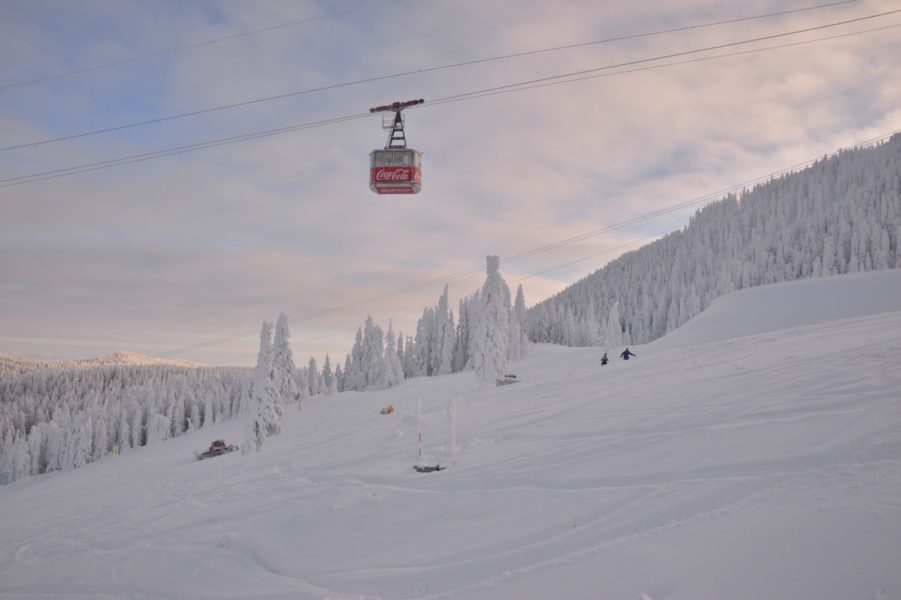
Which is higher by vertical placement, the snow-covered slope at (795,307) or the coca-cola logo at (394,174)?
the coca-cola logo at (394,174)

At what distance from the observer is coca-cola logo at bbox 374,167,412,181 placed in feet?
59.2

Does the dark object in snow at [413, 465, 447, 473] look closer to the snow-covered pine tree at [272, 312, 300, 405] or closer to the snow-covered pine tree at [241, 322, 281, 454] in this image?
the snow-covered pine tree at [241, 322, 281, 454]

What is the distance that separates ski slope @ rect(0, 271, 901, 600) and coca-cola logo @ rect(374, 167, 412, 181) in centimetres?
981

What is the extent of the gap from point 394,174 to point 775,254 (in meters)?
179

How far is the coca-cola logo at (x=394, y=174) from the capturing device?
59.2 ft

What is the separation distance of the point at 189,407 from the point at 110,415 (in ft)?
55.7

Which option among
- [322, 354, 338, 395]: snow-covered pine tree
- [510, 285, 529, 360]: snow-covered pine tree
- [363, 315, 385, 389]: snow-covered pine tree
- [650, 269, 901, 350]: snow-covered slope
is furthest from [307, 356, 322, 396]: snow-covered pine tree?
[650, 269, 901, 350]: snow-covered slope

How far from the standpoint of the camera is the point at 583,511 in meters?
8.99

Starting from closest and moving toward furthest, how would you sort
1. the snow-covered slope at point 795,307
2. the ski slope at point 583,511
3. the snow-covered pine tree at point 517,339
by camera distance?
the ski slope at point 583,511 → the snow-covered slope at point 795,307 → the snow-covered pine tree at point 517,339

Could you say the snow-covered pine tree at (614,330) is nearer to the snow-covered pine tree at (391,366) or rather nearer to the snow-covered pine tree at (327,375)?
the snow-covered pine tree at (391,366)

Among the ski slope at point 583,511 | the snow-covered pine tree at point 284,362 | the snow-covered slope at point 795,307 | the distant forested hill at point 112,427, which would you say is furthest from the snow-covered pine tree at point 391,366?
the ski slope at point 583,511

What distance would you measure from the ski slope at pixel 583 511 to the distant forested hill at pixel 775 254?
7018 centimetres

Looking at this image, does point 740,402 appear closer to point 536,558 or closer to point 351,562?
point 536,558

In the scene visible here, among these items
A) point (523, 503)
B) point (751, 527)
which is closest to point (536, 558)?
point (523, 503)
